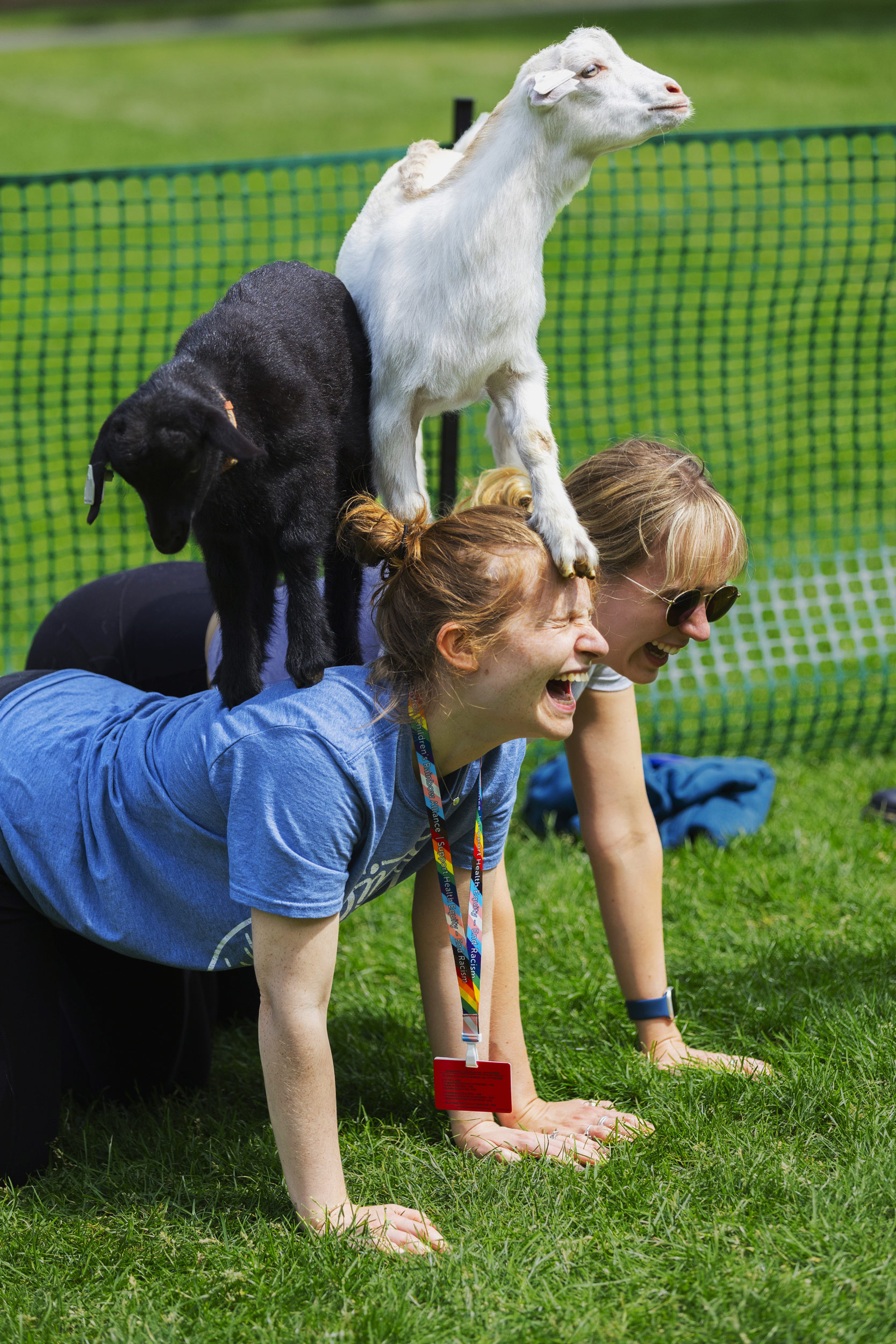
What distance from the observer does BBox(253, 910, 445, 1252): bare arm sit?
2156 mm

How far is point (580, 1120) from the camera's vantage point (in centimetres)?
265

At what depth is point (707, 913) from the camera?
3.52 m

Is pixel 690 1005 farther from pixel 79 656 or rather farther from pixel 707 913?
pixel 79 656

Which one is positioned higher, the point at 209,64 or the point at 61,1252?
the point at 209,64

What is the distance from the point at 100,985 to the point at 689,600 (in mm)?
1514

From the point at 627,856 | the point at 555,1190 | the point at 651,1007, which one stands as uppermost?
the point at 627,856

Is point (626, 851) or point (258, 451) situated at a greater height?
point (258, 451)

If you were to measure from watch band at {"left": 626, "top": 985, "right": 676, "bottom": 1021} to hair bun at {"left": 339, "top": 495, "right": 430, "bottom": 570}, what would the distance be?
129cm

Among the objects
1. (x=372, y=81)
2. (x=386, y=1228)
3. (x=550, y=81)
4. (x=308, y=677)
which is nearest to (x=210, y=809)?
(x=308, y=677)

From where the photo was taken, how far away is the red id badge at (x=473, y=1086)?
94.9 inches

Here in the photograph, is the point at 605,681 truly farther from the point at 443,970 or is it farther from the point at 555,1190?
the point at 555,1190

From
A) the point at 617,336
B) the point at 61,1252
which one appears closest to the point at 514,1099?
the point at 61,1252

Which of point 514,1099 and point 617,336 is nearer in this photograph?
point 514,1099

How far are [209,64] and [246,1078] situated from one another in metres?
23.8
